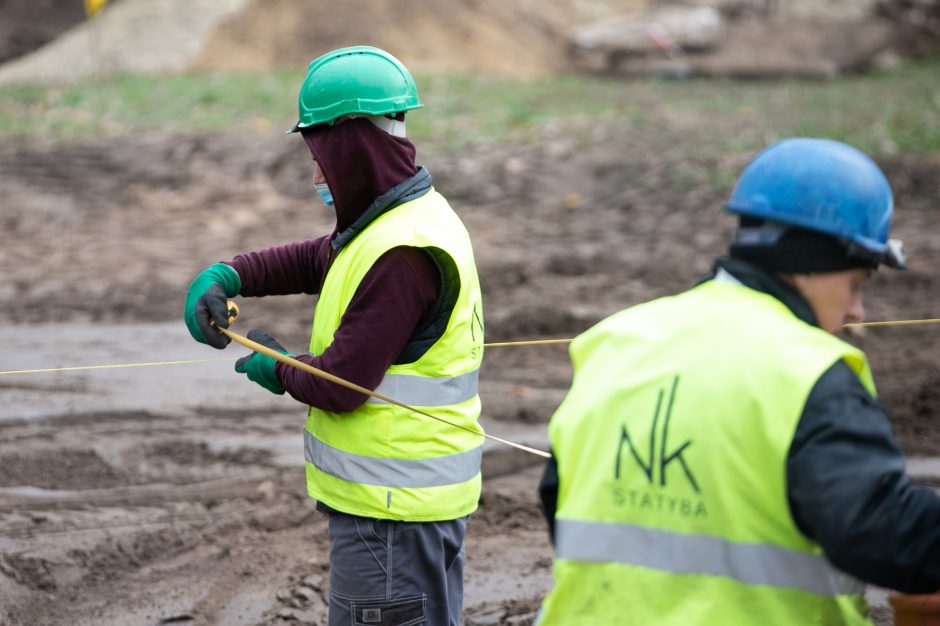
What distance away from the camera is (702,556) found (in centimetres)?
194

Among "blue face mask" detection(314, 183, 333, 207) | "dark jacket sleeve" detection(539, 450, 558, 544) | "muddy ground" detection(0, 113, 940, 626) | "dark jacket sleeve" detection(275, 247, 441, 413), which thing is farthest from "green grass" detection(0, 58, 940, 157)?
"dark jacket sleeve" detection(539, 450, 558, 544)

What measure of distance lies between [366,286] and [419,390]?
342 millimetres

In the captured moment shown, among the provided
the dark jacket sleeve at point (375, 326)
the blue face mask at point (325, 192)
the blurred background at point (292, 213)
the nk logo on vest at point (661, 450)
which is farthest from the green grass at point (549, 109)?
the nk logo on vest at point (661, 450)

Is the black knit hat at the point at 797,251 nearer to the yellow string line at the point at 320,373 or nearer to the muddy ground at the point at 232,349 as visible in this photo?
the yellow string line at the point at 320,373

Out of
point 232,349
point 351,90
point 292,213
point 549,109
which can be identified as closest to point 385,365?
point 351,90

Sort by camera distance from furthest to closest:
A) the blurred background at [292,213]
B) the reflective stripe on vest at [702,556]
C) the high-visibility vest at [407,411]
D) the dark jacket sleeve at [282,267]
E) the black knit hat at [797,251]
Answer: the blurred background at [292,213]
the dark jacket sleeve at [282,267]
the high-visibility vest at [407,411]
the black knit hat at [797,251]
the reflective stripe on vest at [702,556]

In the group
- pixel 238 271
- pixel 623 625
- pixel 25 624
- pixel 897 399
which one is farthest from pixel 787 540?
pixel 897 399

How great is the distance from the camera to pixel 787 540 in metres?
1.89

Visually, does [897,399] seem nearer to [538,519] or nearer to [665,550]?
[538,519]

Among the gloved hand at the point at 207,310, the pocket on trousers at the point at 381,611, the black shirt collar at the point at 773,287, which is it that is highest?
the black shirt collar at the point at 773,287

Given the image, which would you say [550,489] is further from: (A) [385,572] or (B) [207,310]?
(B) [207,310]

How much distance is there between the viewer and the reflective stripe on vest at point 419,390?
9.70ft

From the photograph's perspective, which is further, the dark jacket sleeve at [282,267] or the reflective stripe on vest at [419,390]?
the dark jacket sleeve at [282,267]

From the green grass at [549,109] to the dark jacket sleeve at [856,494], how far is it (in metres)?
10.5
